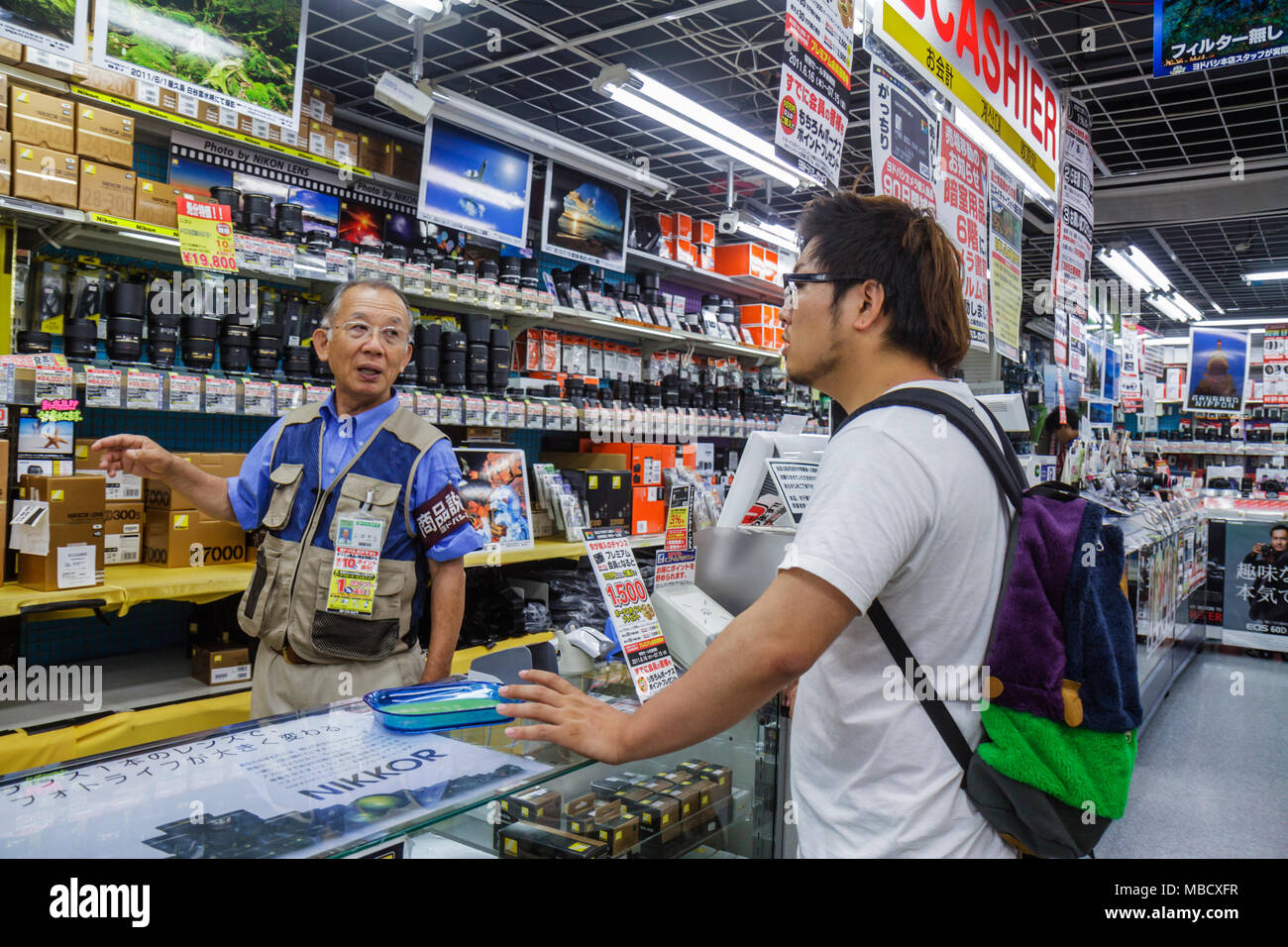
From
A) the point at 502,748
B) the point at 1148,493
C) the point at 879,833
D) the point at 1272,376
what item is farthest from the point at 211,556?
the point at 1272,376

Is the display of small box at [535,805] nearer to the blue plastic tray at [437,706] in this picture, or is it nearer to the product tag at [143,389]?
the blue plastic tray at [437,706]

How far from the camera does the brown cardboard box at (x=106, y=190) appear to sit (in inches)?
127

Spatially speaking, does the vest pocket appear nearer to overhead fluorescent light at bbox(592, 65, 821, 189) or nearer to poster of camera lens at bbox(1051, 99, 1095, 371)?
overhead fluorescent light at bbox(592, 65, 821, 189)

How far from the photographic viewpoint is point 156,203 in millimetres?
3432

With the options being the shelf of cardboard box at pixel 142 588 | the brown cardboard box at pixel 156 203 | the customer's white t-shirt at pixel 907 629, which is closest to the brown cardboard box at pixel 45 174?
the brown cardboard box at pixel 156 203

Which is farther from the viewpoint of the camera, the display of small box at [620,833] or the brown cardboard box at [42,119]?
the brown cardboard box at [42,119]

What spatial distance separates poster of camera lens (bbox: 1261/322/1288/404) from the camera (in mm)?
9734

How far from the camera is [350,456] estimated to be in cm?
235

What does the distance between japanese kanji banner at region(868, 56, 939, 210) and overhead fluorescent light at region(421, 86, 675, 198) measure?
7.70ft

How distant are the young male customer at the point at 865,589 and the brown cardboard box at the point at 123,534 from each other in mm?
2806

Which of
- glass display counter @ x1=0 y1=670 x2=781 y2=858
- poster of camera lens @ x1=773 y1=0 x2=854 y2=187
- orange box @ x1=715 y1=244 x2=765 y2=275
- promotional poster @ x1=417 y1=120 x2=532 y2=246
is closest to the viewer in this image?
glass display counter @ x1=0 y1=670 x2=781 y2=858

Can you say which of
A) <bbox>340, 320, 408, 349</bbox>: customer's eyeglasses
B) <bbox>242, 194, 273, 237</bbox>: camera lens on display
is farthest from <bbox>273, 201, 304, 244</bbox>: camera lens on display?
<bbox>340, 320, 408, 349</bbox>: customer's eyeglasses

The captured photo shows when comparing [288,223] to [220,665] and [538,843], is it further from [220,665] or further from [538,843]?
[538,843]
